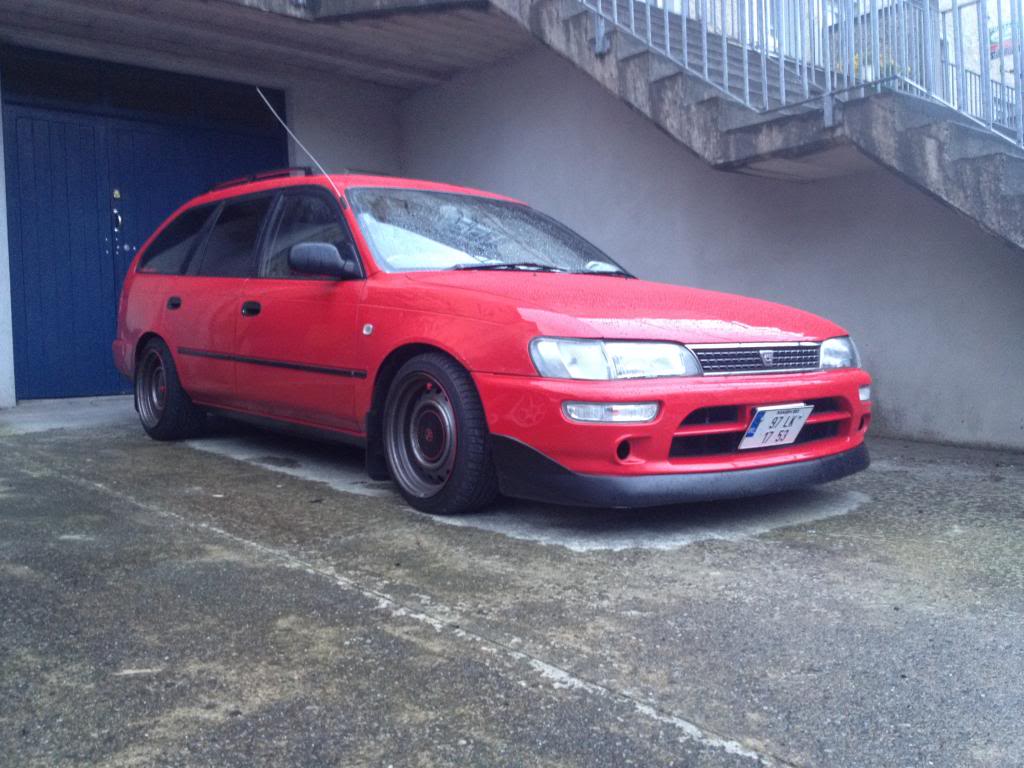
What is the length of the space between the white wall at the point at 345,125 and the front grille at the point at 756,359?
7.13 m

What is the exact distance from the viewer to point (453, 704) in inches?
93.0

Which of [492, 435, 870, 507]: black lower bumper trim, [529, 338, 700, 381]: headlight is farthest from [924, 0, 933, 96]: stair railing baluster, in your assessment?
[529, 338, 700, 381]: headlight

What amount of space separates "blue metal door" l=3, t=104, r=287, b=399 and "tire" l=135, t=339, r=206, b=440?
10.2 feet

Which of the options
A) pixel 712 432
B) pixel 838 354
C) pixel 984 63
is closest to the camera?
pixel 712 432

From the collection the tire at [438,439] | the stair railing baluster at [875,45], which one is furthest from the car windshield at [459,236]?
the stair railing baluster at [875,45]

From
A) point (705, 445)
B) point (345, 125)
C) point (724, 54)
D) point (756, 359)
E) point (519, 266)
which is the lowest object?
point (705, 445)

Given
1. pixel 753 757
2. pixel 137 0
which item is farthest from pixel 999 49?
pixel 137 0

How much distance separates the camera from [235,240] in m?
5.71

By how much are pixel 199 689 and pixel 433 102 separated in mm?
9054

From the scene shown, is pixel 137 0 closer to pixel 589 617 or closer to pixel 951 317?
pixel 951 317

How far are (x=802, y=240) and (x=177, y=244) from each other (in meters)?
4.19

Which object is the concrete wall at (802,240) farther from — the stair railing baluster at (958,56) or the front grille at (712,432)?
the front grille at (712,432)

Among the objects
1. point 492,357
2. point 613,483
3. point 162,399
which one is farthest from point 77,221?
point 613,483

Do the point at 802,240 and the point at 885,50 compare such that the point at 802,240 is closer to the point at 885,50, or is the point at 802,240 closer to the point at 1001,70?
the point at 885,50
